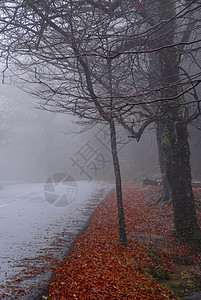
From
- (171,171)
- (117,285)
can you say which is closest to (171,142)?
(171,171)

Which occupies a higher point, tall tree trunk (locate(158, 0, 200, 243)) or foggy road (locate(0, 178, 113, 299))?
tall tree trunk (locate(158, 0, 200, 243))

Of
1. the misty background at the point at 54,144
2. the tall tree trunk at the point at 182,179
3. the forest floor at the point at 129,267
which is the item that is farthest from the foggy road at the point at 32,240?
the misty background at the point at 54,144

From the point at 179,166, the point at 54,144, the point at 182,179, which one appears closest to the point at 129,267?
the point at 182,179

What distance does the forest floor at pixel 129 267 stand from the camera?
4.79 m

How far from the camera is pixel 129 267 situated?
19.3 feet

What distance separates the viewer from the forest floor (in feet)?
15.7

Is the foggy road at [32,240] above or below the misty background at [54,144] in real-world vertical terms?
below

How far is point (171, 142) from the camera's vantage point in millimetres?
8062

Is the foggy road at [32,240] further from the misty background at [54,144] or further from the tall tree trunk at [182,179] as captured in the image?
the misty background at [54,144]

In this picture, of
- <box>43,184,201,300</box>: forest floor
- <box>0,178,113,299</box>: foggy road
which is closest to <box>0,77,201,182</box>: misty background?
<box>0,178,113,299</box>: foggy road

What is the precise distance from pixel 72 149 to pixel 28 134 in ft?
26.1

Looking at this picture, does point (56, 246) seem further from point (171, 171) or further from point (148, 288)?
point (171, 171)

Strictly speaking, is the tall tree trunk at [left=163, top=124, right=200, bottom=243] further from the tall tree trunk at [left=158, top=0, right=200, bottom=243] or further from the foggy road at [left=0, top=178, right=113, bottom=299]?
the foggy road at [left=0, top=178, right=113, bottom=299]

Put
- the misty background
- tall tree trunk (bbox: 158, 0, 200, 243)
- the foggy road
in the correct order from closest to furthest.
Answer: the foggy road < tall tree trunk (bbox: 158, 0, 200, 243) < the misty background
